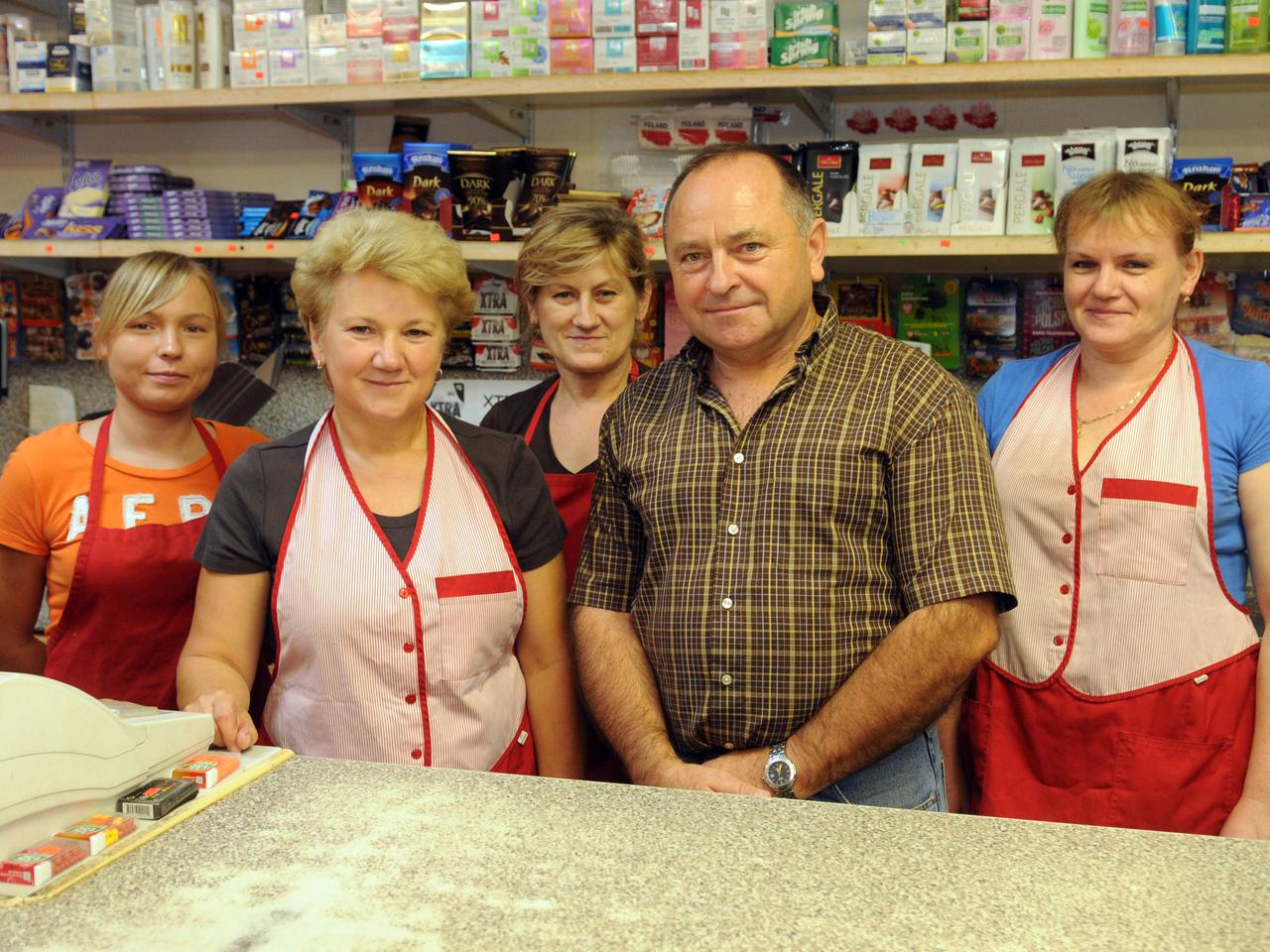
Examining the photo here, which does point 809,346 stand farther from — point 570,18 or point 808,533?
point 570,18

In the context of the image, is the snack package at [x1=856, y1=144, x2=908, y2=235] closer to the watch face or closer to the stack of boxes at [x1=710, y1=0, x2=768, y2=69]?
the stack of boxes at [x1=710, y1=0, x2=768, y2=69]

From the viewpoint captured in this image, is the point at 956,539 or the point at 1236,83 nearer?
the point at 956,539

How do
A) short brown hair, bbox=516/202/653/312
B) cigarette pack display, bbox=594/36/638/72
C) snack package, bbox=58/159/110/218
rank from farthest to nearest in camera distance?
snack package, bbox=58/159/110/218
cigarette pack display, bbox=594/36/638/72
short brown hair, bbox=516/202/653/312

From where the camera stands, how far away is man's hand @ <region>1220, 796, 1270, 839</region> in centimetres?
192

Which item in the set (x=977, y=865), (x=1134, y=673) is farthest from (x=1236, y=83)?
(x=977, y=865)

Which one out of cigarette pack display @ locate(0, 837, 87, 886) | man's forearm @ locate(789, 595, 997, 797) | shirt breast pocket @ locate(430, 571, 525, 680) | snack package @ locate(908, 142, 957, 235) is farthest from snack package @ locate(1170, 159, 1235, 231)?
cigarette pack display @ locate(0, 837, 87, 886)

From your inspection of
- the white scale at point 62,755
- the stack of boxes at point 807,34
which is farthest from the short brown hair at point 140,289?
the stack of boxes at point 807,34

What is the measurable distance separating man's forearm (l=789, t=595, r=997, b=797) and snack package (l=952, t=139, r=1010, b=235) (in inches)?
60.3

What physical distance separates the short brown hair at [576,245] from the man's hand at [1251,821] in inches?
58.2

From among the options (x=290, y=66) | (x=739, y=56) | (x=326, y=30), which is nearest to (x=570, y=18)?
(x=739, y=56)

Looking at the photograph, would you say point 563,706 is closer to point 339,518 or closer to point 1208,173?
point 339,518

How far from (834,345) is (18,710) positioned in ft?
4.21

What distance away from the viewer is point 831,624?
5.83 feet

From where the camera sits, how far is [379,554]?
1842mm
